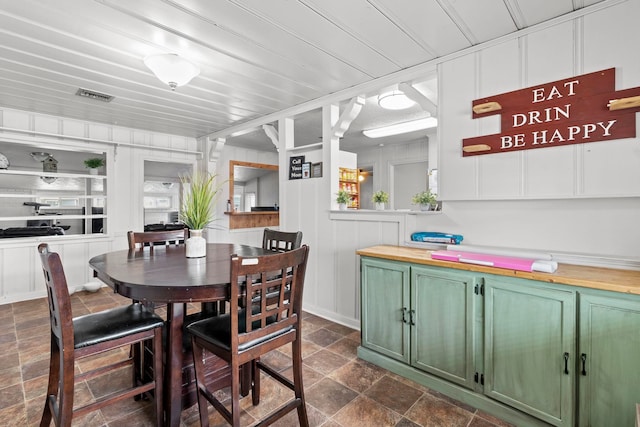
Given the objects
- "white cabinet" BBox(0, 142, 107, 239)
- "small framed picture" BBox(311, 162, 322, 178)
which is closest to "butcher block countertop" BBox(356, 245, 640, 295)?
"small framed picture" BBox(311, 162, 322, 178)

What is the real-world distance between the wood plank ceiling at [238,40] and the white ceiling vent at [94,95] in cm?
7

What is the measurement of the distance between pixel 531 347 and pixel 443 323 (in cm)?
A: 49

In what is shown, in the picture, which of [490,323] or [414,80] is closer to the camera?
[490,323]

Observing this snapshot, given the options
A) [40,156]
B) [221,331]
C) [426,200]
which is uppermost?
[40,156]

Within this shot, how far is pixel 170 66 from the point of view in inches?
93.0

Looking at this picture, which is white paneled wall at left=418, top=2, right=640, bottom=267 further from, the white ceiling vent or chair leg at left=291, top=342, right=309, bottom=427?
the white ceiling vent

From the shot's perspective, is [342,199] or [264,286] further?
[342,199]

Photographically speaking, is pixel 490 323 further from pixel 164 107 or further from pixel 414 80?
pixel 164 107

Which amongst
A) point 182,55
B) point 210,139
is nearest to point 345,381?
point 182,55

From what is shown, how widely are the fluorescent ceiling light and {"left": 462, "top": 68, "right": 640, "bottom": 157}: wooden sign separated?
1.82 m

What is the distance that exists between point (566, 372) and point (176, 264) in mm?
2279

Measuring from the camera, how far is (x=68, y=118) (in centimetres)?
423

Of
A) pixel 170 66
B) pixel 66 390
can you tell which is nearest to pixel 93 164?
pixel 170 66

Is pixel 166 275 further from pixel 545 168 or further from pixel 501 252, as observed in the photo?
pixel 545 168
